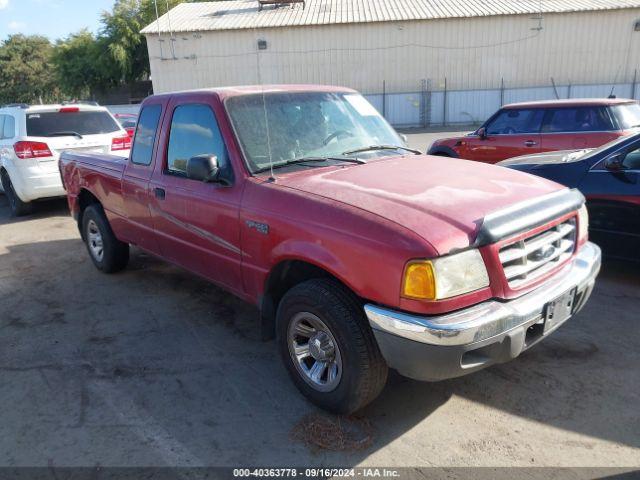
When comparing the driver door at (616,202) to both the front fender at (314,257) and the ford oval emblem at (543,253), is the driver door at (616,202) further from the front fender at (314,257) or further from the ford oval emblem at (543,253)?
the front fender at (314,257)

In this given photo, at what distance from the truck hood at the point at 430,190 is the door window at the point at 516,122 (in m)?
5.17

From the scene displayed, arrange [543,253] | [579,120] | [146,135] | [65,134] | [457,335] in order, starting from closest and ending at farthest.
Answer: [457,335]
[543,253]
[146,135]
[579,120]
[65,134]

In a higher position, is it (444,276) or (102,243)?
(444,276)

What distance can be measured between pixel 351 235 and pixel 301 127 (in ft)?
4.65

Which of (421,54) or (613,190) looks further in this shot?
(421,54)

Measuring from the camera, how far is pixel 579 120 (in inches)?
309

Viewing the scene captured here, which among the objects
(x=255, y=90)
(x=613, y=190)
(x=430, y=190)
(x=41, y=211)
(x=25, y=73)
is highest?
(x=25, y=73)

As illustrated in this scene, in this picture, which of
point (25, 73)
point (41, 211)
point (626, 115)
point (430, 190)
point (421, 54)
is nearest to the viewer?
point (430, 190)

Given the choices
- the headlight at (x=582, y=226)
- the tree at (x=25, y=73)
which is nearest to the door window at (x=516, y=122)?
the headlight at (x=582, y=226)

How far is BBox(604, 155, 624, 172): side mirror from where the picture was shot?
187 inches

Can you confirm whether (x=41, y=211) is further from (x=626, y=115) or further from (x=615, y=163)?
(x=626, y=115)

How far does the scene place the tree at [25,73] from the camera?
57.3m

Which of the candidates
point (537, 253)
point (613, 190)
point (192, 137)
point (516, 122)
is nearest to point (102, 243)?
point (192, 137)

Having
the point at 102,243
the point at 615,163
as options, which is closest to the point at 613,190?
the point at 615,163
